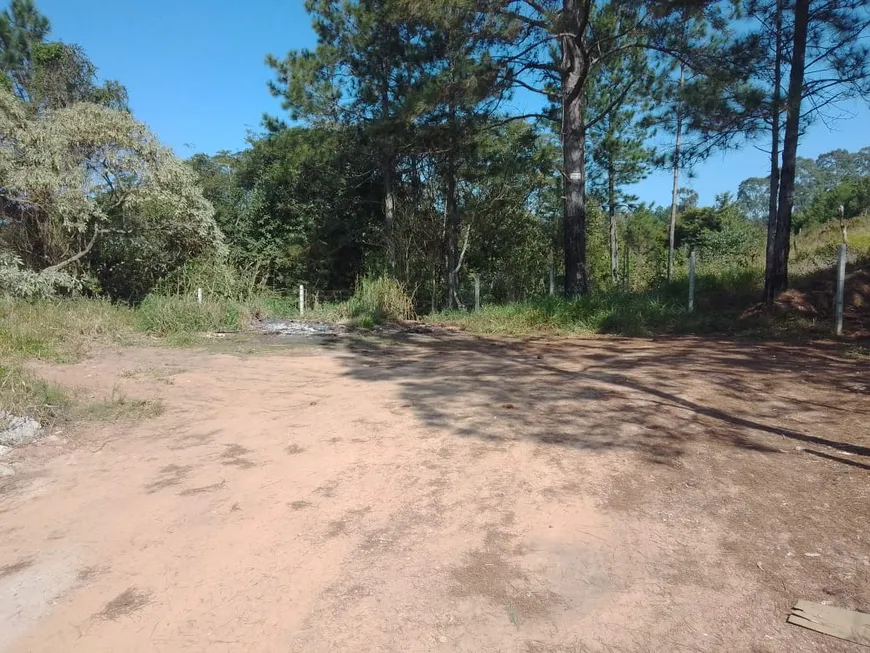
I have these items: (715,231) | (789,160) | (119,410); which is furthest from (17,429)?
(715,231)

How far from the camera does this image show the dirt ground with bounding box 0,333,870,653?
2.17 m

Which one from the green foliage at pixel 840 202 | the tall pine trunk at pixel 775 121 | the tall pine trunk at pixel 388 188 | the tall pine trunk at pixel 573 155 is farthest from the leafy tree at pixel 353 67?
the green foliage at pixel 840 202

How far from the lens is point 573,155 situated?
11.6 meters

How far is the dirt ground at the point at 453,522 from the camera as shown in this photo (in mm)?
2172

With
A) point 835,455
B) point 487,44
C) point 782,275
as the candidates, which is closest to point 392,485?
point 835,455

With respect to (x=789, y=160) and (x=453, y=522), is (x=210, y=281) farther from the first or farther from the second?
(x=789, y=160)

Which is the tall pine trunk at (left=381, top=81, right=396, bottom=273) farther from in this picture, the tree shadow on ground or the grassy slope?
the tree shadow on ground

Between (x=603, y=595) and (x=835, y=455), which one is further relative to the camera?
(x=835, y=455)

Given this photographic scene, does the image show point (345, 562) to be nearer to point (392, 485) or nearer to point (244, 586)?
point (244, 586)

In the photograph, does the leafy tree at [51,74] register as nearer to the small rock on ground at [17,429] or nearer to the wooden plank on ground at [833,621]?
the small rock on ground at [17,429]

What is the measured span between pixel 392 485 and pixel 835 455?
8.67 feet

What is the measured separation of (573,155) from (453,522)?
399 inches

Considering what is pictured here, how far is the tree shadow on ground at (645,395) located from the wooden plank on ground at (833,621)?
4.45 feet

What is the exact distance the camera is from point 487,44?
36.4 feet
